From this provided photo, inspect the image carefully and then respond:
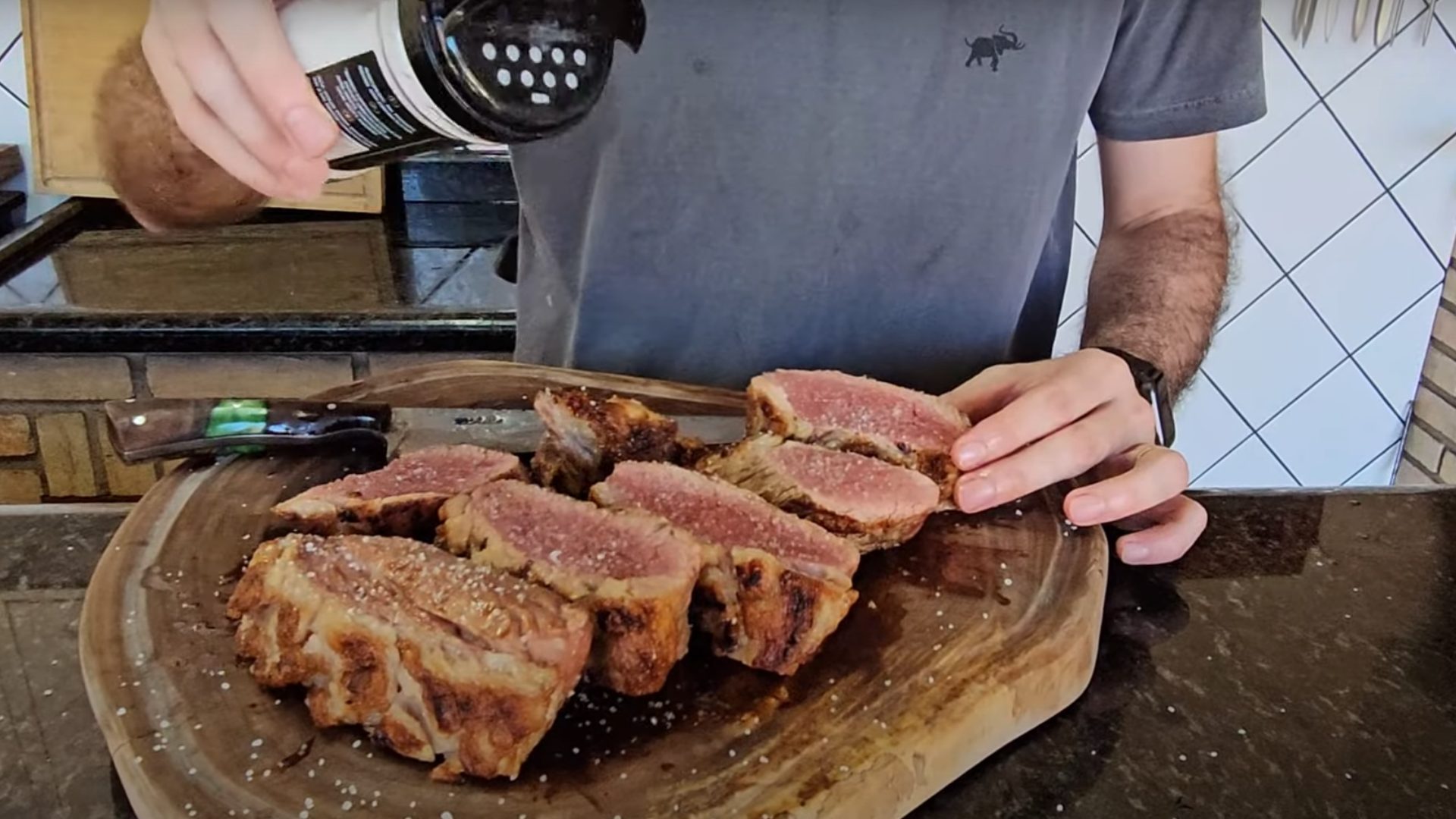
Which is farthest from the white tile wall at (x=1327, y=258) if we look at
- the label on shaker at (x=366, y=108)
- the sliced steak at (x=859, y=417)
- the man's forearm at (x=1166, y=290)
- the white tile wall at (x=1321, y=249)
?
the label on shaker at (x=366, y=108)

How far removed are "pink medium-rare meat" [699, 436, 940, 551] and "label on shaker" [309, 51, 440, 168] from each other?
14.2 inches

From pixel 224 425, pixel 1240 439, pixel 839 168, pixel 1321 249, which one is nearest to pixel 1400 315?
pixel 1321 249

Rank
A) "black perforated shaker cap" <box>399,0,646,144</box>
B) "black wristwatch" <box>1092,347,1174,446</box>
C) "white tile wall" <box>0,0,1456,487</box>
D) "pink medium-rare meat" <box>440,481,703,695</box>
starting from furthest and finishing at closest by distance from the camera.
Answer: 1. "white tile wall" <box>0,0,1456,487</box>
2. "black wristwatch" <box>1092,347,1174,446</box>
3. "pink medium-rare meat" <box>440,481,703,695</box>
4. "black perforated shaker cap" <box>399,0,646,144</box>

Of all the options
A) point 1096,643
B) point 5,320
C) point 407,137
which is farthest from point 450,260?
point 1096,643

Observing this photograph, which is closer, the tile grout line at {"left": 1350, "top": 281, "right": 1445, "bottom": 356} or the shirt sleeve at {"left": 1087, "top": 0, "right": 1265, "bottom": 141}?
the shirt sleeve at {"left": 1087, "top": 0, "right": 1265, "bottom": 141}

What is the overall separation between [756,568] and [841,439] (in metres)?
0.22

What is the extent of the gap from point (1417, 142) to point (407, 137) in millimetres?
1799

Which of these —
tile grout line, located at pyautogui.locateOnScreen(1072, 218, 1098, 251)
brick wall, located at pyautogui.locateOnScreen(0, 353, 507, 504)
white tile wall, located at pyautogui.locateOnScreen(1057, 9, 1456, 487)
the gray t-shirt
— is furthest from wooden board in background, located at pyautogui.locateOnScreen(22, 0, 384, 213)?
white tile wall, located at pyautogui.locateOnScreen(1057, 9, 1456, 487)

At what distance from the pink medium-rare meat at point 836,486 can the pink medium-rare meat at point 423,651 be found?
0.23 metres

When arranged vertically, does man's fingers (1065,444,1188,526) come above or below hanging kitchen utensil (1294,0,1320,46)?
below

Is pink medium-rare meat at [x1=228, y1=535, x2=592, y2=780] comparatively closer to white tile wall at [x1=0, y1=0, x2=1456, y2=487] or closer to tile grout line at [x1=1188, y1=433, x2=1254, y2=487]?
white tile wall at [x1=0, y1=0, x2=1456, y2=487]

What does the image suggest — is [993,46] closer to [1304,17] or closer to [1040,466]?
[1040,466]

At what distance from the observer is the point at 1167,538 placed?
0.98 meters

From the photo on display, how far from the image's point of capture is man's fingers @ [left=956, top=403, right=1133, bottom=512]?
950mm
